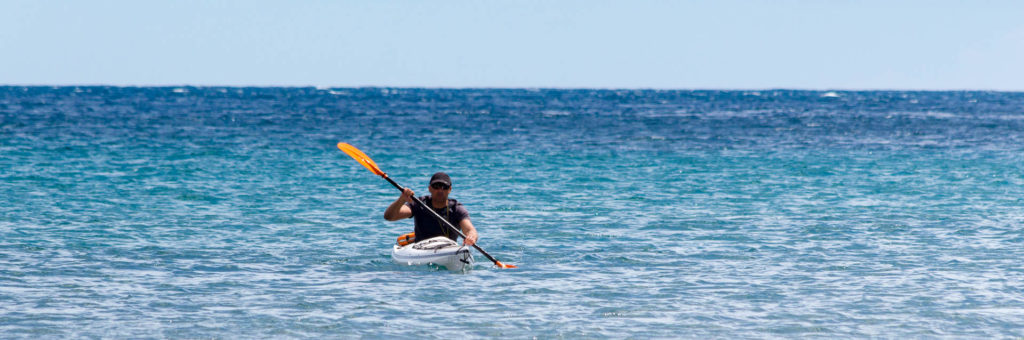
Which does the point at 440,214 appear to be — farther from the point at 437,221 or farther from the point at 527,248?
the point at 527,248

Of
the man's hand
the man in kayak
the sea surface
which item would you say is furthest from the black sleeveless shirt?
the man's hand

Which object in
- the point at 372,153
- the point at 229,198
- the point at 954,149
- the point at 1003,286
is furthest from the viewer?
the point at 954,149

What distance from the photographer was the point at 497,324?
11.6 m

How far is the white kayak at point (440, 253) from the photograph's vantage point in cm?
1454

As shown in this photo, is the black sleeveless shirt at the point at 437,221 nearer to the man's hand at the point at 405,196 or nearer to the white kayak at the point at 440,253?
the white kayak at the point at 440,253

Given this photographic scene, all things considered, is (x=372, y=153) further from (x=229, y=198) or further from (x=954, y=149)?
(x=954, y=149)

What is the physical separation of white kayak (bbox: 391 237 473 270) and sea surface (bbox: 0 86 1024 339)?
0.82ft

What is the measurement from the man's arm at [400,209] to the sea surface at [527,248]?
0.77 meters

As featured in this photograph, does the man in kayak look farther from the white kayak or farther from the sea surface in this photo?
the sea surface

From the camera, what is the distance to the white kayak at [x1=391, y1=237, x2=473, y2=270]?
14.5m

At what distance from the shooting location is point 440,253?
14531mm

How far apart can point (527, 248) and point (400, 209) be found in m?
3.03

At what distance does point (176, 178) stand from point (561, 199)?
10.6 meters

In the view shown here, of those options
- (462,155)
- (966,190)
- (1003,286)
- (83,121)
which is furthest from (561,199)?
(83,121)
